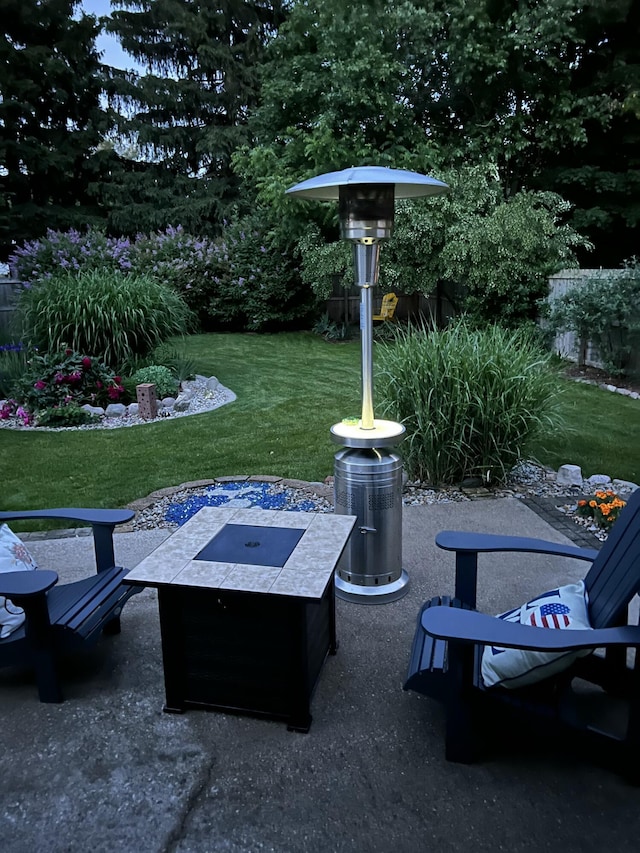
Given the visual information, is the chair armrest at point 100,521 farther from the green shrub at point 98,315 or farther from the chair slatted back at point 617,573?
the green shrub at point 98,315

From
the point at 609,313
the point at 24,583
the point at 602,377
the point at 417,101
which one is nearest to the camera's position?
the point at 24,583

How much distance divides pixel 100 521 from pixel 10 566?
374 mm

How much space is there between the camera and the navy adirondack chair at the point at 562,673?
5.74 ft

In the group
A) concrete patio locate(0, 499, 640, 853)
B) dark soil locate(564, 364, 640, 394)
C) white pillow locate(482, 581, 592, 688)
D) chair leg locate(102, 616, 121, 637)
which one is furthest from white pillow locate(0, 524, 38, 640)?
dark soil locate(564, 364, 640, 394)

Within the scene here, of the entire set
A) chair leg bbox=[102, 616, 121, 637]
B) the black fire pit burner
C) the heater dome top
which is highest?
the heater dome top

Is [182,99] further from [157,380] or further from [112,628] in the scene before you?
[112,628]

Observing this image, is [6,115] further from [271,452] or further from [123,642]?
[123,642]

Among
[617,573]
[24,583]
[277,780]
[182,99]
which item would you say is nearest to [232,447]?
[24,583]

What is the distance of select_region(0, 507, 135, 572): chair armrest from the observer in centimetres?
261

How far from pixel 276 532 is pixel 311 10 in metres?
13.1

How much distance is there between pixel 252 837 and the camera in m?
1.70

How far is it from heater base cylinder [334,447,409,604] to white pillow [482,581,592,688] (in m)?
0.88

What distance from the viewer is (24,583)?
6.73 ft

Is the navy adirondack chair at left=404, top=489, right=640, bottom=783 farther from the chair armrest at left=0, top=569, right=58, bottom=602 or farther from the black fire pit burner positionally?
the chair armrest at left=0, top=569, right=58, bottom=602
